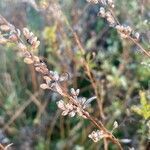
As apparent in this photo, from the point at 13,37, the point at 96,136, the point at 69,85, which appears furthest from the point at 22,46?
the point at 69,85

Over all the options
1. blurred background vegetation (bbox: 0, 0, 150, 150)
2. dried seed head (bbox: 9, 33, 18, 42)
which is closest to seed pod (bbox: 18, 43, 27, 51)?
dried seed head (bbox: 9, 33, 18, 42)

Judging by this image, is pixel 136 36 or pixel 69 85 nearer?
pixel 136 36

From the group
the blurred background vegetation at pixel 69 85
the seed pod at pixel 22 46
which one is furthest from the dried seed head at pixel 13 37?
the blurred background vegetation at pixel 69 85

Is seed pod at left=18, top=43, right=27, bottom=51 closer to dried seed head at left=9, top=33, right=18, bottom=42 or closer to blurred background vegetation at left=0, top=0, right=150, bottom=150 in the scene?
dried seed head at left=9, top=33, right=18, bottom=42

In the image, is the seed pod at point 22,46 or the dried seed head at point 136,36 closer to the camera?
the seed pod at point 22,46

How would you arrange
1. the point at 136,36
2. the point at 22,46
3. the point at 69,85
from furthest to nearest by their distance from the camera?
the point at 69,85
the point at 136,36
the point at 22,46

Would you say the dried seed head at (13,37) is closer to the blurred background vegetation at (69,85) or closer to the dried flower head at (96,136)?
the dried flower head at (96,136)

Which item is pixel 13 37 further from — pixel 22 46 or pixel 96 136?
pixel 96 136

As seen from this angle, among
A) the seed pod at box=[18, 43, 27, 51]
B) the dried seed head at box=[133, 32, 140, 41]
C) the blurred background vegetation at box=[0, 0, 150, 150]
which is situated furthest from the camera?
the blurred background vegetation at box=[0, 0, 150, 150]

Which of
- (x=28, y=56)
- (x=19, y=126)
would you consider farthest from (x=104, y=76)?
(x=28, y=56)

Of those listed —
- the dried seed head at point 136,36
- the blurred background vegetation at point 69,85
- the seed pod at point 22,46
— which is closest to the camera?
the seed pod at point 22,46

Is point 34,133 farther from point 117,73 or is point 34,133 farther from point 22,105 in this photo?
point 117,73
